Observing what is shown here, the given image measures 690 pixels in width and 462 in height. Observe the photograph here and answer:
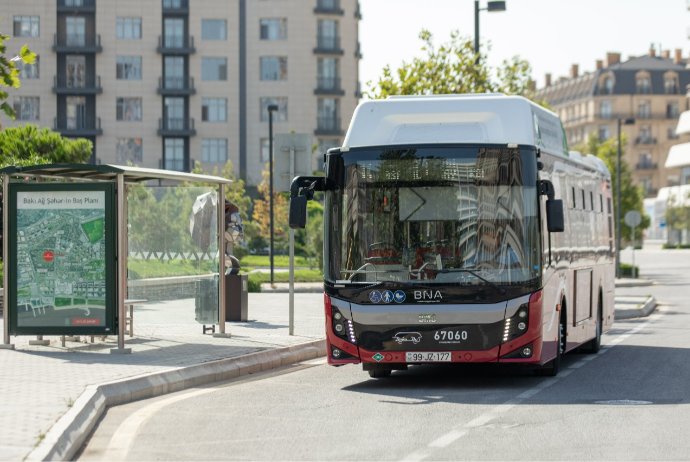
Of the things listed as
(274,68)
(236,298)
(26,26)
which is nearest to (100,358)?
(236,298)

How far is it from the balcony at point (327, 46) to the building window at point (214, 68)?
6.62m

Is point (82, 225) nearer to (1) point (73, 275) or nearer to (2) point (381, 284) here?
(1) point (73, 275)

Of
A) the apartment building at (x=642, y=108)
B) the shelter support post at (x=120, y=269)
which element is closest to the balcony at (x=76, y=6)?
the shelter support post at (x=120, y=269)

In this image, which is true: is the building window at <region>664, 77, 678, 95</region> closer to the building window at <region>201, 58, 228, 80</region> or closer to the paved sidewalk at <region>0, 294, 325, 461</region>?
the building window at <region>201, 58, 228, 80</region>

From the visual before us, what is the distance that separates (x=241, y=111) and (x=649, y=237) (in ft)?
240

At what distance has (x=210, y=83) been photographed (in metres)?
84.4

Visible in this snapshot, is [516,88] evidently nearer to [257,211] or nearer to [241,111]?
[257,211]

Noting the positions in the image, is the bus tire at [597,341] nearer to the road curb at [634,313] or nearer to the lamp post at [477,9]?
the road curb at [634,313]

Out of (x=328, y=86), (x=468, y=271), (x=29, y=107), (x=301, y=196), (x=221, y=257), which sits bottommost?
(x=468, y=271)

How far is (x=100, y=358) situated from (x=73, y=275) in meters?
1.36

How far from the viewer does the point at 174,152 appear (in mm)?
84500

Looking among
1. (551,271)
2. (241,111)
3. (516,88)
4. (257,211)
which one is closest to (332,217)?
(551,271)

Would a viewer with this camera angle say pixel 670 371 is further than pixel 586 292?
No

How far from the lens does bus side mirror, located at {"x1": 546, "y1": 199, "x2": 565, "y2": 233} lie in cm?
1278
